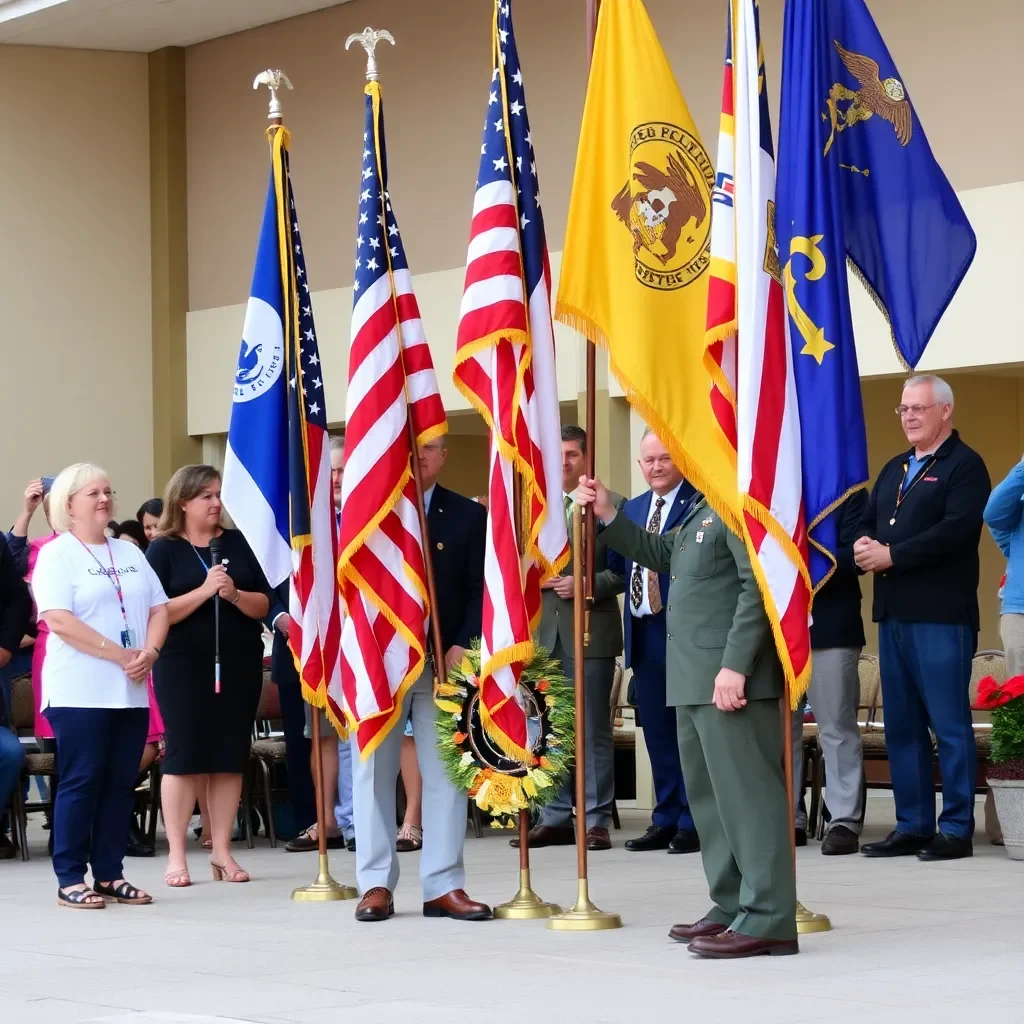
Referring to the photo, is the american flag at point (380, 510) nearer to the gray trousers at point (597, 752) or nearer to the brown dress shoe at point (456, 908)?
the brown dress shoe at point (456, 908)

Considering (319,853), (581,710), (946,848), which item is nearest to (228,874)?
(319,853)

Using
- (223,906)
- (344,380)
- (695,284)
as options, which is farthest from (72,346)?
(695,284)

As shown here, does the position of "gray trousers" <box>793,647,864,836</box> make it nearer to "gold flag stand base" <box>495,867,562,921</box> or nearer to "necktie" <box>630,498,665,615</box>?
"necktie" <box>630,498,665,615</box>

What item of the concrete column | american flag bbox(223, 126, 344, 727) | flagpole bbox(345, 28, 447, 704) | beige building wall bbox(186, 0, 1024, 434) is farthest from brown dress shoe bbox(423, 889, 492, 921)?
the concrete column

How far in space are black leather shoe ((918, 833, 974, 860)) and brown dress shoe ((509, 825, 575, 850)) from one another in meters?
1.77

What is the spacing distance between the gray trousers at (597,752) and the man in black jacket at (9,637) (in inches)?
102

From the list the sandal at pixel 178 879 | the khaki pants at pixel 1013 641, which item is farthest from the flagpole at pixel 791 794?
the sandal at pixel 178 879

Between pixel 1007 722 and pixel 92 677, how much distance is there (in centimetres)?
396

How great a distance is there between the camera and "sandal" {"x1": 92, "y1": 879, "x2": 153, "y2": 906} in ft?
23.9

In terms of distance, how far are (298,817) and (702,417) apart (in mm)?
4252

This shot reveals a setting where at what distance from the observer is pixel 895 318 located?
641 cm

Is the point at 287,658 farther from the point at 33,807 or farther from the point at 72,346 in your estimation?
the point at 72,346

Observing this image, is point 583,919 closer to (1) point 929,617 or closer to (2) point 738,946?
(2) point 738,946

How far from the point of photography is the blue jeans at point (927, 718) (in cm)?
818
